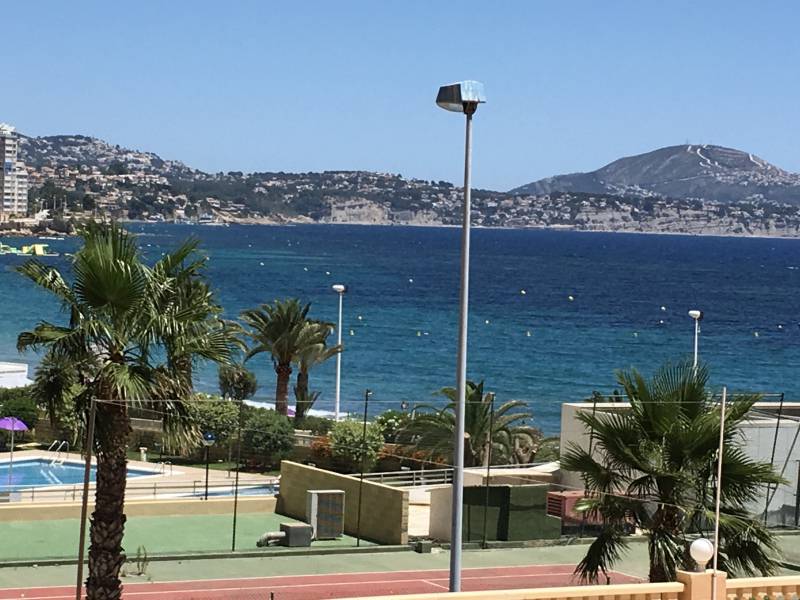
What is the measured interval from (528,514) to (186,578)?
9.35m

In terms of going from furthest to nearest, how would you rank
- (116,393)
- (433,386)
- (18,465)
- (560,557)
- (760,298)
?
(760,298) < (433,386) < (18,465) < (560,557) < (116,393)

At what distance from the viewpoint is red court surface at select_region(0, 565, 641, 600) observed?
101 ft

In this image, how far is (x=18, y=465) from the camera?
5041 cm

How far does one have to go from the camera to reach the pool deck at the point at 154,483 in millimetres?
42969

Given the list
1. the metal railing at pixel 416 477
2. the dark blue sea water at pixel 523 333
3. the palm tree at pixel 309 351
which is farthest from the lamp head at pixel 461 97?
the dark blue sea water at pixel 523 333

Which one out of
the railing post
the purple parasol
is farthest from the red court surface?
the purple parasol

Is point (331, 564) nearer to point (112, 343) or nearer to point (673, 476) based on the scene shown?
point (112, 343)

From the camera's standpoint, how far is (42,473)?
164 feet

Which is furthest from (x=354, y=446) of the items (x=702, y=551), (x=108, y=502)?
(x=702, y=551)

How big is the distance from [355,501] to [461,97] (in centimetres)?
2204

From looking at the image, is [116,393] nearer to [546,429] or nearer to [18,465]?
[18,465]

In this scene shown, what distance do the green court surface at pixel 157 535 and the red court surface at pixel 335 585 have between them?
3106mm

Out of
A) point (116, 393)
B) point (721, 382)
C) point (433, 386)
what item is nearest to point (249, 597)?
point (116, 393)

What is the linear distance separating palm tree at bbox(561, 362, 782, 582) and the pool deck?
78.6 feet
